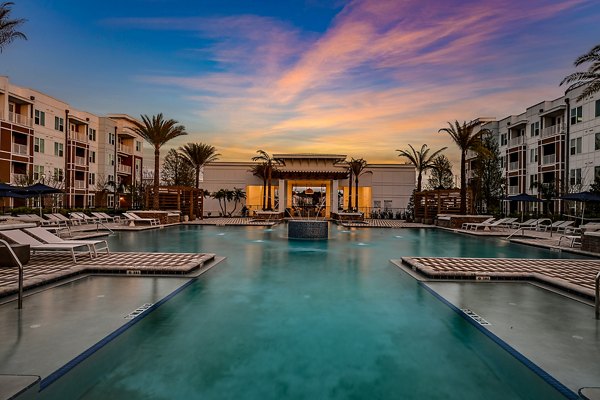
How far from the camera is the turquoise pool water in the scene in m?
3.68

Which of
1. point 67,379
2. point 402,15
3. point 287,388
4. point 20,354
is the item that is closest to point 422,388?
point 287,388

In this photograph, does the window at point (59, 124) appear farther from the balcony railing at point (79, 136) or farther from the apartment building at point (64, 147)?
the balcony railing at point (79, 136)

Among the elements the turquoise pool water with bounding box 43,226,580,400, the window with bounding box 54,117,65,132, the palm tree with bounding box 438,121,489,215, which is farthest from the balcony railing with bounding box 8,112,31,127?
the palm tree with bounding box 438,121,489,215

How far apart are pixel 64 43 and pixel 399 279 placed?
22.2 meters

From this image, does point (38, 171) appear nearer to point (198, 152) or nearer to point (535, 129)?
point (198, 152)

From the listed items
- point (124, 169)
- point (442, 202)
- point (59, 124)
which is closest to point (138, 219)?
point (59, 124)

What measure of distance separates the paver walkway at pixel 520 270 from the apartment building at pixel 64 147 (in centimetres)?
2636

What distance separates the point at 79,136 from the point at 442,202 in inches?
1402

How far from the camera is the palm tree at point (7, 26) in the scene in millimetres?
13977

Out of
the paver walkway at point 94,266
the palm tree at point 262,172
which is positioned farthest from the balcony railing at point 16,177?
the paver walkway at point 94,266

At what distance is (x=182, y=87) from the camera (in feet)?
85.2

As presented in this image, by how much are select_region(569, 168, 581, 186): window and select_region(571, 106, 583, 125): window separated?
393cm

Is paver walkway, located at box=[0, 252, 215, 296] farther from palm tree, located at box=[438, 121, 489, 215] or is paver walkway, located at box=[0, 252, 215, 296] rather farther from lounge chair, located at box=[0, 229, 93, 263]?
palm tree, located at box=[438, 121, 489, 215]

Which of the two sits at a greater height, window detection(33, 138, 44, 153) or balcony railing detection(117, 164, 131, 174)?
window detection(33, 138, 44, 153)
